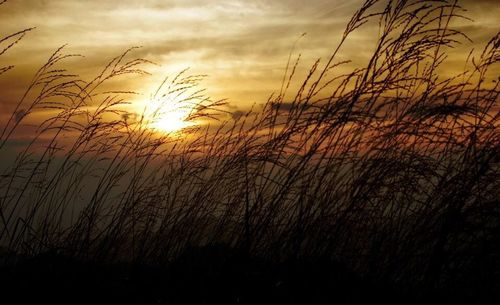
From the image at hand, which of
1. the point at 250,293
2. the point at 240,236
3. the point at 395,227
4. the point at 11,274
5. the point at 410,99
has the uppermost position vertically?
the point at 410,99

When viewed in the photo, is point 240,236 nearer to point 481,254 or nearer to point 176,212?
point 176,212

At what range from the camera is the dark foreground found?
7.93 feet

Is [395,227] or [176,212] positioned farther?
[176,212]

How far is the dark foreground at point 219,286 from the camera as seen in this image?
242 cm

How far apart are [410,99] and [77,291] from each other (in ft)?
7.01

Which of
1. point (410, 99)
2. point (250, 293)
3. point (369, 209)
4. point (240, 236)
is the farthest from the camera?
point (410, 99)

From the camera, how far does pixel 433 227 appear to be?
2.81 m

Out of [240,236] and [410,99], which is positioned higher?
[410,99]

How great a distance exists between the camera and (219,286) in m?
2.51

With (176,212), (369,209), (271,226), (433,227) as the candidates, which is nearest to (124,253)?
(176,212)

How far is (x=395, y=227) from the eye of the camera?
2932mm

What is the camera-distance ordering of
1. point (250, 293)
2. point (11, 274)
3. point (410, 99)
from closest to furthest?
point (250, 293)
point (11, 274)
point (410, 99)

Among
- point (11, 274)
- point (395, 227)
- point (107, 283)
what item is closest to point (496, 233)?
point (395, 227)

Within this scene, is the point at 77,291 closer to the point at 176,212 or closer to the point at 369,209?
the point at 176,212
